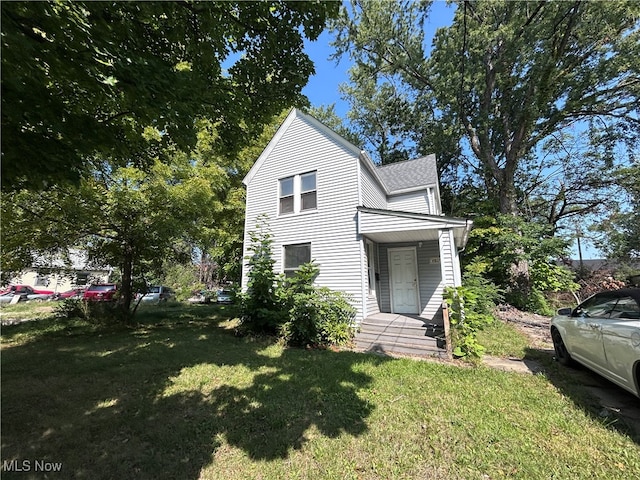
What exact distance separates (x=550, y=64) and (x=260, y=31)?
619 inches

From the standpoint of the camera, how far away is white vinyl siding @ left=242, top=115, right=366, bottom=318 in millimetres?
8758

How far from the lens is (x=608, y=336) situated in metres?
3.73

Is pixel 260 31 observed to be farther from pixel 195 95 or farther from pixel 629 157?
pixel 629 157

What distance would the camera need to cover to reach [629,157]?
49.1 feet

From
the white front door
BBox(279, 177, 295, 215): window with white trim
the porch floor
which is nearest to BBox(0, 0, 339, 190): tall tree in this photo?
BBox(279, 177, 295, 215): window with white trim

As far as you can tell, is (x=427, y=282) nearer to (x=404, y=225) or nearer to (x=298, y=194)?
(x=404, y=225)

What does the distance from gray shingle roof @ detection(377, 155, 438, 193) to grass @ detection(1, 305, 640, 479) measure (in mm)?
8309

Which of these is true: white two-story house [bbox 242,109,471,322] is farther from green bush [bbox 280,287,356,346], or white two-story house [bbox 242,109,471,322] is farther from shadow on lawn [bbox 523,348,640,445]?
shadow on lawn [bbox 523,348,640,445]

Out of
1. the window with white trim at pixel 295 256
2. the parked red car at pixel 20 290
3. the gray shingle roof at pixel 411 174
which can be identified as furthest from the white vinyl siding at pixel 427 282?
the parked red car at pixel 20 290

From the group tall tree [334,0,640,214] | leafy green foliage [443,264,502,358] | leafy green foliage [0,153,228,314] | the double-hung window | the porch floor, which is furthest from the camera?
tall tree [334,0,640,214]

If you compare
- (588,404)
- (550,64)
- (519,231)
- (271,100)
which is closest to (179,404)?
(271,100)

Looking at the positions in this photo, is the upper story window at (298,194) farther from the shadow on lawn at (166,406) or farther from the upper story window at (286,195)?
the shadow on lawn at (166,406)

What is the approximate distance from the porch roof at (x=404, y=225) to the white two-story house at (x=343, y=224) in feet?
0.10

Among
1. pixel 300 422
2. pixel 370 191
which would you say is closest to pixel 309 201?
pixel 370 191
